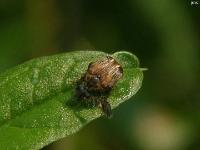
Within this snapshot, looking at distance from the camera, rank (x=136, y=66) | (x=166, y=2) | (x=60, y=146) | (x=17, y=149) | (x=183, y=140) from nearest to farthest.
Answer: (x=17, y=149), (x=136, y=66), (x=60, y=146), (x=183, y=140), (x=166, y=2)

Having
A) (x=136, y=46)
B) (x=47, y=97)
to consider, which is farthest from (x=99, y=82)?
(x=136, y=46)

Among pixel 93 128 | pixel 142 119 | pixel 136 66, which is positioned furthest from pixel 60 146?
pixel 136 66

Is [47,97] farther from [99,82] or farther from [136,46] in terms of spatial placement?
[136,46]

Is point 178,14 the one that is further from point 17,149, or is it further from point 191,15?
point 17,149

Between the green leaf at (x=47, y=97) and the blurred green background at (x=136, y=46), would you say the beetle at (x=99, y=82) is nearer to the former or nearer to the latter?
the green leaf at (x=47, y=97)

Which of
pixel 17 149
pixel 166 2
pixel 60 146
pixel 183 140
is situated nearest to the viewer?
pixel 17 149

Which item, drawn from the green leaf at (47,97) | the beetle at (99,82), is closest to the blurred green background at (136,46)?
the beetle at (99,82)
